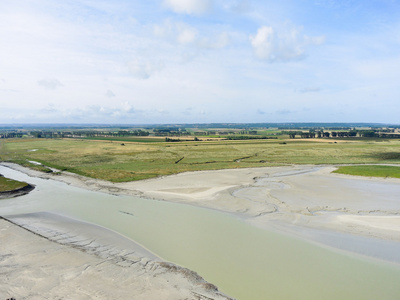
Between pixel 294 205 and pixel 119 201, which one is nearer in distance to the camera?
pixel 294 205

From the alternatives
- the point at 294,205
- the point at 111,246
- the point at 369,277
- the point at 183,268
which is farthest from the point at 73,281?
the point at 294,205

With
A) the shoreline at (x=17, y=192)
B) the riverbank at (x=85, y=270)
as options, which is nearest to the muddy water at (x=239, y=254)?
the riverbank at (x=85, y=270)

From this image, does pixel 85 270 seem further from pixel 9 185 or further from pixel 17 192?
pixel 9 185

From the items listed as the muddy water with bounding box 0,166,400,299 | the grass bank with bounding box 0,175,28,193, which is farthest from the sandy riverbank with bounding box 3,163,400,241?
the grass bank with bounding box 0,175,28,193

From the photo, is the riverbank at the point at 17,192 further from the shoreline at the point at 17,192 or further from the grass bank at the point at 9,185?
the grass bank at the point at 9,185

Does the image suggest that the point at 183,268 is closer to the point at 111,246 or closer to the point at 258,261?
the point at 258,261

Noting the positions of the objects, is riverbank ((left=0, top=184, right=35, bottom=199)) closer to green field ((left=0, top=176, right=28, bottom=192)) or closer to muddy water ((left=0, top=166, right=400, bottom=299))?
green field ((left=0, top=176, right=28, bottom=192))
